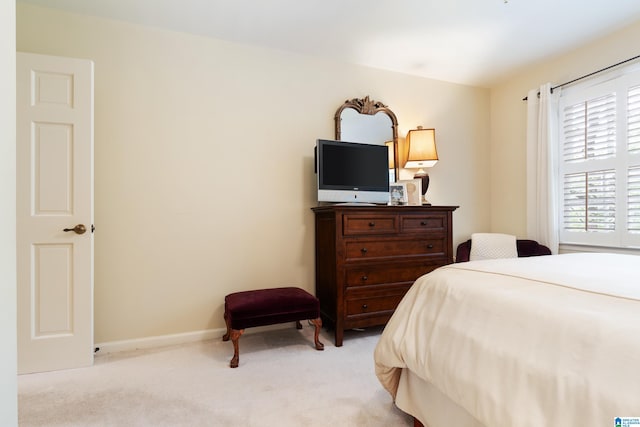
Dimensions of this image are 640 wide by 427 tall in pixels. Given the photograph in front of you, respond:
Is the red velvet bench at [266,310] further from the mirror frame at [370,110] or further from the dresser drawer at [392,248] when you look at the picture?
the mirror frame at [370,110]

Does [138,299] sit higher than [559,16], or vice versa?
[559,16]

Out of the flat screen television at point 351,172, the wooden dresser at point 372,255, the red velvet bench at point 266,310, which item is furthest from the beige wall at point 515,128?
the red velvet bench at point 266,310

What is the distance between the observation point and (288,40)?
271cm

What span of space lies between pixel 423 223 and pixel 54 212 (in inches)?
112

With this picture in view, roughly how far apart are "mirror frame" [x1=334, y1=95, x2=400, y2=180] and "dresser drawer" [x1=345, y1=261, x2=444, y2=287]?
1069 millimetres

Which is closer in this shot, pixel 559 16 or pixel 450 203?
pixel 559 16

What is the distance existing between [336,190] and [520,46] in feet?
7.22

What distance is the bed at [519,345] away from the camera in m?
0.72

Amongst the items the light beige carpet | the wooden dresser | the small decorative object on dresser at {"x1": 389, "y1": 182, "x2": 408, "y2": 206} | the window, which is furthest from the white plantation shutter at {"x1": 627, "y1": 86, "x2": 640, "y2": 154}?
the light beige carpet

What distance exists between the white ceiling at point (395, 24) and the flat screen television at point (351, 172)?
91cm

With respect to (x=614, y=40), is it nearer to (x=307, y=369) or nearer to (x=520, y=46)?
(x=520, y=46)

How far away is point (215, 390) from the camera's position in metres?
1.80

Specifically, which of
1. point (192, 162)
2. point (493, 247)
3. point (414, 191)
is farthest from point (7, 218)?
point (493, 247)

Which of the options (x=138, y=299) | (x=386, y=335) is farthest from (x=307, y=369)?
(x=138, y=299)
